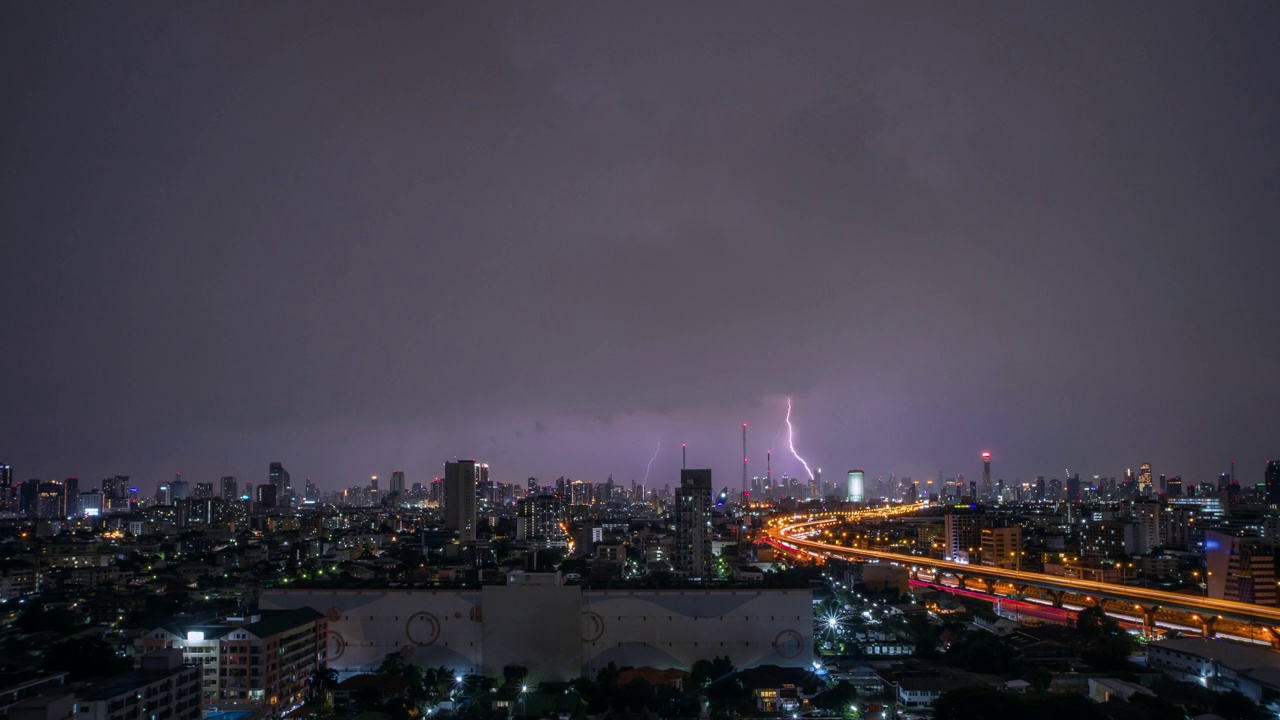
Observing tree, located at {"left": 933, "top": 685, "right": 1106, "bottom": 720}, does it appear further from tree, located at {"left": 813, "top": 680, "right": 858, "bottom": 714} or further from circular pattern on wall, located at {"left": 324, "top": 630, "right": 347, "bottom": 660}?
circular pattern on wall, located at {"left": 324, "top": 630, "right": 347, "bottom": 660}

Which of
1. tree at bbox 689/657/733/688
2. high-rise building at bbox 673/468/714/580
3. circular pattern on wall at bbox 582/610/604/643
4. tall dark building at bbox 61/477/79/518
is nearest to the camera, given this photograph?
tree at bbox 689/657/733/688

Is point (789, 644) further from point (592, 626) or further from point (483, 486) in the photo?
point (483, 486)

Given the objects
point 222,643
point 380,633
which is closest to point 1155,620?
point 380,633

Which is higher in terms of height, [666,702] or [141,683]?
[141,683]

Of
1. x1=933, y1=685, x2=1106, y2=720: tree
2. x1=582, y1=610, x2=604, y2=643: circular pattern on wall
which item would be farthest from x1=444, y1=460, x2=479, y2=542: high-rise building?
x1=933, y1=685, x2=1106, y2=720: tree

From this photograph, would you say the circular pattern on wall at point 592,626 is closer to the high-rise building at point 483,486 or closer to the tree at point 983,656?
the tree at point 983,656

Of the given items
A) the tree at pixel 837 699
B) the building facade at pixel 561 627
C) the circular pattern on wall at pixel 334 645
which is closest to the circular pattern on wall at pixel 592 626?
the building facade at pixel 561 627

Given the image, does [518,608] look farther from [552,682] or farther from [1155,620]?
[1155,620]
